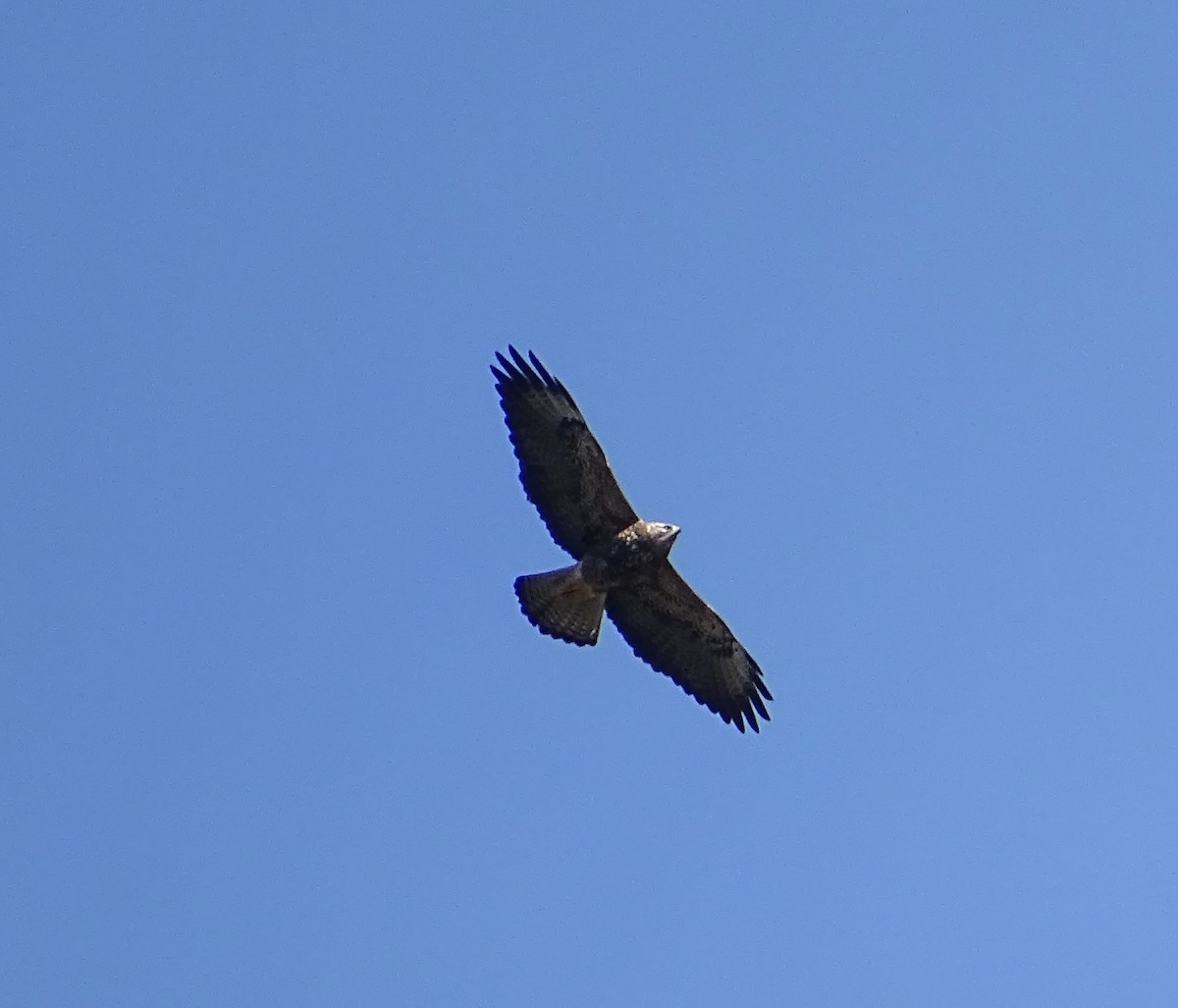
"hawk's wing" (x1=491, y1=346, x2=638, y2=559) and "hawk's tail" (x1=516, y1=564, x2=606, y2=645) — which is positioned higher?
"hawk's wing" (x1=491, y1=346, x2=638, y2=559)

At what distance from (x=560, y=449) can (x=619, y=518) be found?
0.65 m

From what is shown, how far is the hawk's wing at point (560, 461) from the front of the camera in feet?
48.3

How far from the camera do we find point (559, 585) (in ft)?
48.9

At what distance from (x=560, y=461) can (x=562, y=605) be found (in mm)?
1049

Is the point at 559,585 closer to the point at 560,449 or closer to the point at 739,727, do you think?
the point at 560,449

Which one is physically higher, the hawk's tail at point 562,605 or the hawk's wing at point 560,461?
the hawk's wing at point 560,461

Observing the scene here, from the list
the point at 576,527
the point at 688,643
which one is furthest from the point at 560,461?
the point at 688,643

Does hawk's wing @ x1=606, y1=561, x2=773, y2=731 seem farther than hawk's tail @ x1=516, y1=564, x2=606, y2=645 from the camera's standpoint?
Yes

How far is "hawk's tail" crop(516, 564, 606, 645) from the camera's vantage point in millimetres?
14922

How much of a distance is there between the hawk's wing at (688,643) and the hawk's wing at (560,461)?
0.54 metres

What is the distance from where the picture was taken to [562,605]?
592 inches

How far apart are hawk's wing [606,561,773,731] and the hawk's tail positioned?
0.85 feet

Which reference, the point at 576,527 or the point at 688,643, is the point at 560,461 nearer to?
the point at 576,527

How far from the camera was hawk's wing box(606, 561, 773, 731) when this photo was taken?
50.2ft
